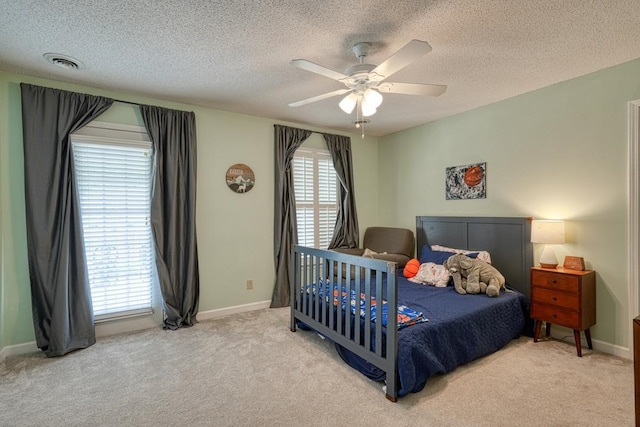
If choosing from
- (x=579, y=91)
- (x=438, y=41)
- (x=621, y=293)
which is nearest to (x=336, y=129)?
(x=438, y=41)

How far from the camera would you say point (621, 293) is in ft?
8.43

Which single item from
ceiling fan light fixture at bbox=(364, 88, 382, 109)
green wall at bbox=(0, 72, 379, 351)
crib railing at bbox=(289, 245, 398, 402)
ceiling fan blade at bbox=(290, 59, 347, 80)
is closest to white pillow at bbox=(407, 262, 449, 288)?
crib railing at bbox=(289, 245, 398, 402)

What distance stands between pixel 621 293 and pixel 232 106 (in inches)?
160

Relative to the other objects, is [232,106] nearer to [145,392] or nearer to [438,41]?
[438,41]

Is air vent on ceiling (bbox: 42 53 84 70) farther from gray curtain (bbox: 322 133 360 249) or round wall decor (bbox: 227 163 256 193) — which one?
gray curtain (bbox: 322 133 360 249)

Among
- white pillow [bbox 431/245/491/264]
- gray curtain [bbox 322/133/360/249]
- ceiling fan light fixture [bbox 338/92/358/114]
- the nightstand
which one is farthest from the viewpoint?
gray curtain [bbox 322/133/360/249]

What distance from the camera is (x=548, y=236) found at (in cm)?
272

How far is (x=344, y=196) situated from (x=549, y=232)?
253cm

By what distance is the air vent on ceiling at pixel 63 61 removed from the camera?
2.34 metres

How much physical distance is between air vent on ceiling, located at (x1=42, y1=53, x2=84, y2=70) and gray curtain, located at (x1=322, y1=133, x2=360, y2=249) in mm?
2849

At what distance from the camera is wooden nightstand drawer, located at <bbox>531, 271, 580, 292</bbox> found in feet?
8.32

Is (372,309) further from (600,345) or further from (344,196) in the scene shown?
(344,196)

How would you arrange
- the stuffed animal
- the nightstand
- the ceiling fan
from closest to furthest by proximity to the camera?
the ceiling fan
the nightstand
the stuffed animal

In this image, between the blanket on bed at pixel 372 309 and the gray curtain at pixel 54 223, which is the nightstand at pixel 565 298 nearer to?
the blanket on bed at pixel 372 309
